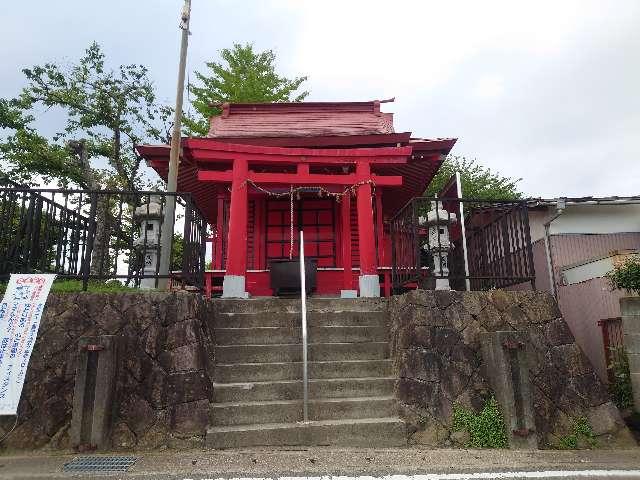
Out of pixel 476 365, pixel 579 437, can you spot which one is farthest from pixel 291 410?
pixel 579 437

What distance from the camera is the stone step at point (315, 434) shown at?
415cm

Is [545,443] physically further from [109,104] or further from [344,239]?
[109,104]

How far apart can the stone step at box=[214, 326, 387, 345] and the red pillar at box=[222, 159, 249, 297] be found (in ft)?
6.10

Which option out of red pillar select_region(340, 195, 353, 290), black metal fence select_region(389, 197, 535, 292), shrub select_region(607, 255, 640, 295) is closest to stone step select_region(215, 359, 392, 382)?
black metal fence select_region(389, 197, 535, 292)

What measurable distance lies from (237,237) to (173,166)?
176 cm

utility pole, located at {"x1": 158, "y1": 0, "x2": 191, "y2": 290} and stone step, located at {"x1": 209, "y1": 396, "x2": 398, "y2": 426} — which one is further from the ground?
utility pole, located at {"x1": 158, "y1": 0, "x2": 191, "y2": 290}

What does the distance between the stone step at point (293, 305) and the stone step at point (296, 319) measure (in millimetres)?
140

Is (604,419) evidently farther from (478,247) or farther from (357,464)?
(478,247)

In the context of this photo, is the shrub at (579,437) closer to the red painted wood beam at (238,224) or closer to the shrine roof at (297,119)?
the red painted wood beam at (238,224)

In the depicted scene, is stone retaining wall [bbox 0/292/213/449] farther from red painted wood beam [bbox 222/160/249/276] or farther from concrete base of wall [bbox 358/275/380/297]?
concrete base of wall [bbox 358/275/380/297]

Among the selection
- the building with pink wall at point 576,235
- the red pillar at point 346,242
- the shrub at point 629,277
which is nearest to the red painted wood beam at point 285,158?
the red pillar at point 346,242

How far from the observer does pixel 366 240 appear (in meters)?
7.57

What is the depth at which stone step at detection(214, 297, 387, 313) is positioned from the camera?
594 centimetres

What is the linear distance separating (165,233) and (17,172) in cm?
1195
